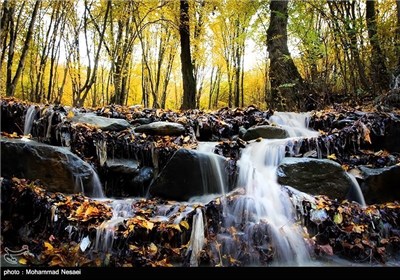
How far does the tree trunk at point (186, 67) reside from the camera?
10836 mm

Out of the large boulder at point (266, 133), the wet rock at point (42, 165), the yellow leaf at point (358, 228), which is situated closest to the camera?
the yellow leaf at point (358, 228)

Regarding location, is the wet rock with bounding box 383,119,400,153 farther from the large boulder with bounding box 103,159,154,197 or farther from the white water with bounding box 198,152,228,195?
the large boulder with bounding box 103,159,154,197

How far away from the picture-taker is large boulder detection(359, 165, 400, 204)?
4.93 meters

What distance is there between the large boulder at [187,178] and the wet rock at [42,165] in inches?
45.9

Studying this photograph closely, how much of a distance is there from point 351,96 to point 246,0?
7892mm

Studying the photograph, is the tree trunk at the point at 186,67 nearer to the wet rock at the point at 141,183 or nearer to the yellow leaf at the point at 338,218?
the wet rock at the point at 141,183

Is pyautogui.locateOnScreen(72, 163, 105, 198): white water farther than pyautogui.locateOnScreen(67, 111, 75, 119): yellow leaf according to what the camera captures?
No

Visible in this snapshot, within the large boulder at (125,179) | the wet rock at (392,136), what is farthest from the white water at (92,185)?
the wet rock at (392,136)

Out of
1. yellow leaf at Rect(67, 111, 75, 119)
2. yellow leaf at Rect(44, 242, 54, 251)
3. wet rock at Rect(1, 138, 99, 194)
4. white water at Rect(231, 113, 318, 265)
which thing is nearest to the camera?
yellow leaf at Rect(44, 242, 54, 251)

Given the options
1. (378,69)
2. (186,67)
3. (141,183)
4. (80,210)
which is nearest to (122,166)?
(141,183)

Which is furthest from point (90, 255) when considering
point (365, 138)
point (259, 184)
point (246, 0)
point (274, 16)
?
point (246, 0)

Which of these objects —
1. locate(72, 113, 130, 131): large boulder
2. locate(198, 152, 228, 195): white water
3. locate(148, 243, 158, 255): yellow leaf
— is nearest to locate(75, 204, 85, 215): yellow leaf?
locate(148, 243, 158, 255): yellow leaf

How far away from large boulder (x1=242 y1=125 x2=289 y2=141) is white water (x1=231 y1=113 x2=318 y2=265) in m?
0.30

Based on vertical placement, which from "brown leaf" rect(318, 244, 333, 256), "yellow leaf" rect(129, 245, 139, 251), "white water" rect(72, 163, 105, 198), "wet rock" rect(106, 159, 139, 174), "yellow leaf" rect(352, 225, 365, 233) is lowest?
"brown leaf" rect(318, 244, 333, 256)
